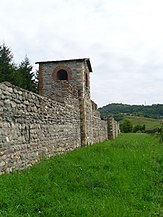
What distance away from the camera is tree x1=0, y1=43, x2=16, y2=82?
2948 cm

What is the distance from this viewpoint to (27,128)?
8.39 m

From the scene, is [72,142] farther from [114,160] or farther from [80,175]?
[80,175]

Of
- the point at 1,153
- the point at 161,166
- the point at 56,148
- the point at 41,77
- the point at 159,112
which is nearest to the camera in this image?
the point at 1,153

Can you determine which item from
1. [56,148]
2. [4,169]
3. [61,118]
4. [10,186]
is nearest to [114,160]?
[56,148]

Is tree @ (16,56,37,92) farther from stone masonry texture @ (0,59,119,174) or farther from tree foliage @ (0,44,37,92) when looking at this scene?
stone masonry texture @ (0,59,119,174)

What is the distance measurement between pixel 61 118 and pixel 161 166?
428 cm

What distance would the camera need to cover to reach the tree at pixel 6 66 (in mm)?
29484

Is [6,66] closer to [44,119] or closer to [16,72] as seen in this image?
[16,72]

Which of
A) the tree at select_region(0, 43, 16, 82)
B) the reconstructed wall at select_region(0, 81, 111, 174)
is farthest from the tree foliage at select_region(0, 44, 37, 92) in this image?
the reconstructed wall at select_region(0, 81, 111, 174)

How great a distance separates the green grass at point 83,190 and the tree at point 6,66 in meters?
21.6

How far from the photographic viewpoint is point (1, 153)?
6730 mm

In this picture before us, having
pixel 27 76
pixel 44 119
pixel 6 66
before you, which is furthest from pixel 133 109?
pixel 44 119

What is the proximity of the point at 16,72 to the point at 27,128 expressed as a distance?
2329 centimetres

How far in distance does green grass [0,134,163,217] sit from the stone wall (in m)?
0.49
